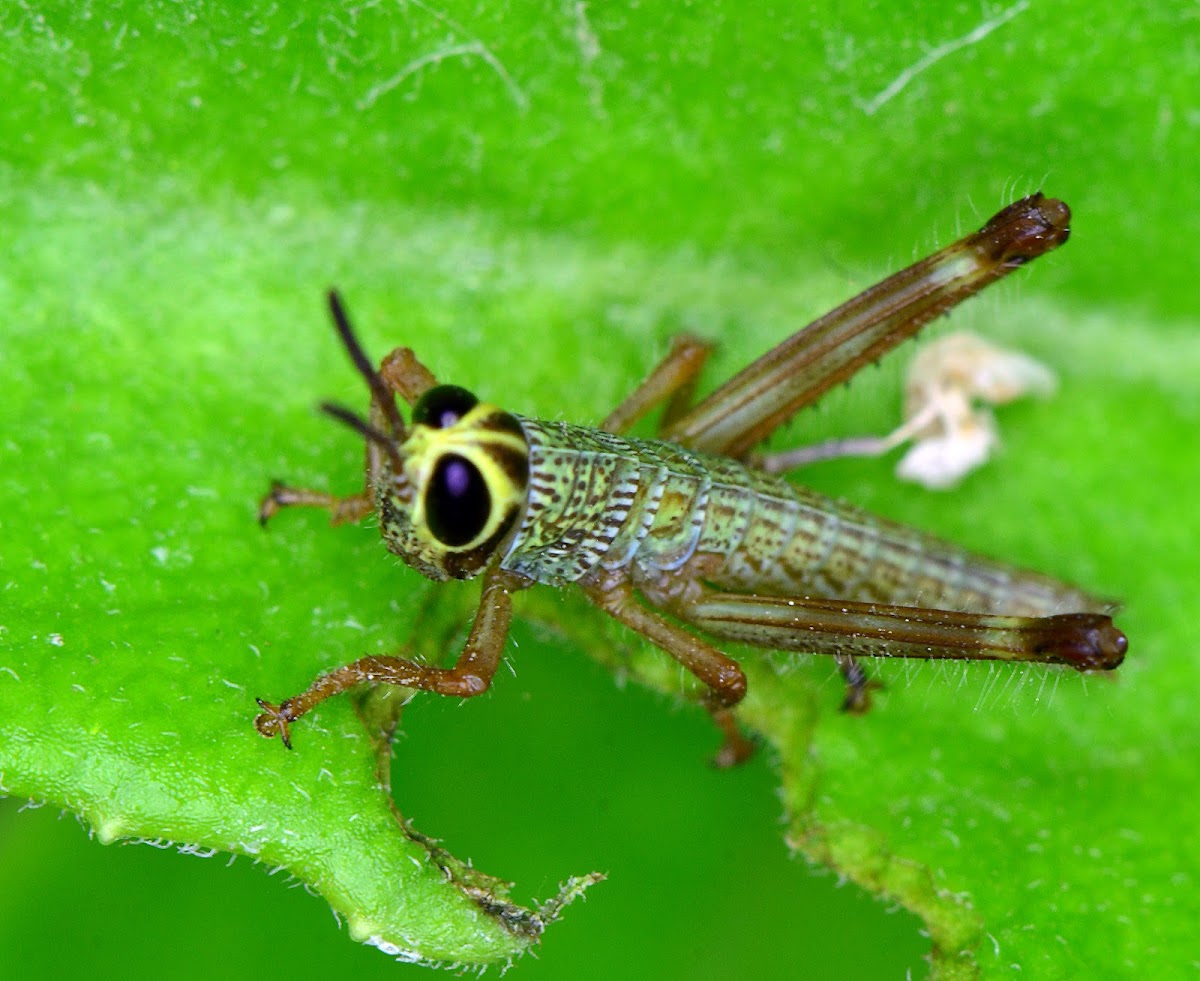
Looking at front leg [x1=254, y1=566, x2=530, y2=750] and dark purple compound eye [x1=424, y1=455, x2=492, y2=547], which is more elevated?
dark purple compound eye [x1=424, y1=455, x2=492, y2=547]

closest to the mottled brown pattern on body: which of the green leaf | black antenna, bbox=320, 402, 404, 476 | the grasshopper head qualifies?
the green leaf

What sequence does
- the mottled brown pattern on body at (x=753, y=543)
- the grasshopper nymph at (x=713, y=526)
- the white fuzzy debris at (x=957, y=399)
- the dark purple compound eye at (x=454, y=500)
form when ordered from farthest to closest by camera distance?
the white fuzzy debris at (x=957, y=399) < the mottled brown pattern on body at (x=753, y=543) < the grasshopper nymph at (x=713, y=526) < the dark purple compound eye at (x=454, y=500)

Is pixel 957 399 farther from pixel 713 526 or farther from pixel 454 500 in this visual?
pixel 454 500

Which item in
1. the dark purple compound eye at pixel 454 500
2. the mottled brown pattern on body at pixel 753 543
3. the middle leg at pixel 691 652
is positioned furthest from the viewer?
the mottled brown pattern on body at pixel 753 543

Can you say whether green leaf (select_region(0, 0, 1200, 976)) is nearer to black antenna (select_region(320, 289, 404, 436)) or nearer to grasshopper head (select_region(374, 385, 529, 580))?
grasshopper head (select_region(374, 385, 529, 580))

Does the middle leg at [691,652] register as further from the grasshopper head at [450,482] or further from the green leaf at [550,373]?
the grasshopper head at [450,482]

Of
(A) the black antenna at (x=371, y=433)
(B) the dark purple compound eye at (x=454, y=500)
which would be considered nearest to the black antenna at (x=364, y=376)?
(A) the black antenna at (x=371, y=433)

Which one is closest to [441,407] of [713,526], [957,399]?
[713,526]
